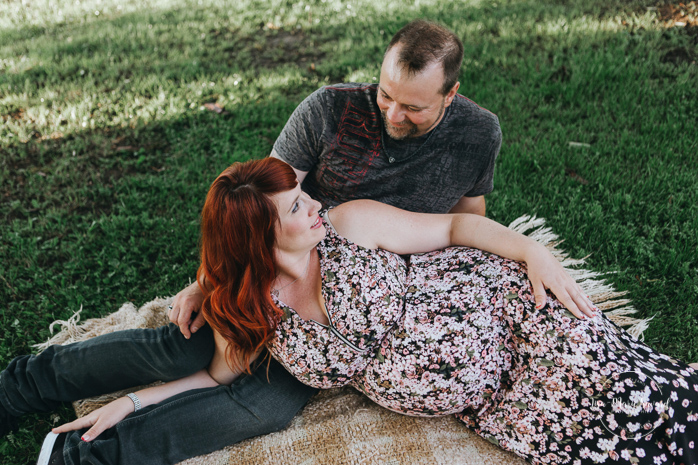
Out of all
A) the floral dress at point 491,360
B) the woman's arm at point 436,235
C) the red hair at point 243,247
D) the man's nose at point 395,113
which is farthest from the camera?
the man's nose at point 395,113

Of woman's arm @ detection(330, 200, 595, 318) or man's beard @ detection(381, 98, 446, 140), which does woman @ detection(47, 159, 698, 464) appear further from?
man's beard @ detection(381, 98, 446, 140)

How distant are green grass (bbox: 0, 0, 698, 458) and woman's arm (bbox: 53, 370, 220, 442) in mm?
432

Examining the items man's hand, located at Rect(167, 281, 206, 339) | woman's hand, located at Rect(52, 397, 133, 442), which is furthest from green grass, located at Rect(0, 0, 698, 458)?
man's hand, located at Rect(167, 281, 206, 339)

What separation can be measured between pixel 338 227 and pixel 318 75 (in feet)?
11.7

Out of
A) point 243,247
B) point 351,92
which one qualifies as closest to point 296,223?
point 243,247

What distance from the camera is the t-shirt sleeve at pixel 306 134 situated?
2.94 m

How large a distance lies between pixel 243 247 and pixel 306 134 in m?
1.03

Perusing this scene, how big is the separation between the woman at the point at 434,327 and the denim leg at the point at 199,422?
0.42ft

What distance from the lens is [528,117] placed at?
4746 mm

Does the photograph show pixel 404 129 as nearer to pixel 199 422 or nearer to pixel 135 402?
pixel 199 422

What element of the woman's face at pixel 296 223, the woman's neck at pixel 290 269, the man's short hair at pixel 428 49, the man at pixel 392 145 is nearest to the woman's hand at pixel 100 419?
the man at pixel 392 145

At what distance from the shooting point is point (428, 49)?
8.12 ft

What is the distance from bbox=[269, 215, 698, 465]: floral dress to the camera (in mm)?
2047

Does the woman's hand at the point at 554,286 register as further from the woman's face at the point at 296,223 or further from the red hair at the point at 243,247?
the red hair at the point at 243,247
